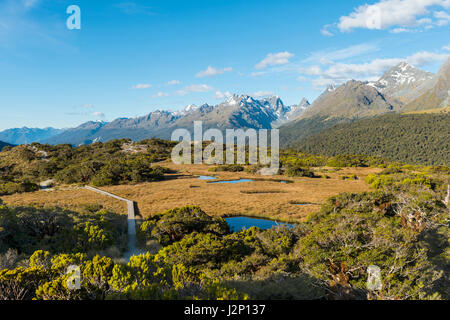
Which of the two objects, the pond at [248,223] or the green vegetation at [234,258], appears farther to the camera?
the pond at [248,223]

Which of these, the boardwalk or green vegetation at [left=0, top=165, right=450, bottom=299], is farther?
the boardwalk

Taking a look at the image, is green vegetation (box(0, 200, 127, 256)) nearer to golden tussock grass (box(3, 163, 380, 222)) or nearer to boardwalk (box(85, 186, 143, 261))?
boardwalk (box(85, 186, 143, 261))

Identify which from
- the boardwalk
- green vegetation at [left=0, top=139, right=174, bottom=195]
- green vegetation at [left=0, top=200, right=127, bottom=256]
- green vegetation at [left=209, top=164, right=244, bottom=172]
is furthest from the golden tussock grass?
green vegetation at [left=209, top=164, right=244, bottom=172]

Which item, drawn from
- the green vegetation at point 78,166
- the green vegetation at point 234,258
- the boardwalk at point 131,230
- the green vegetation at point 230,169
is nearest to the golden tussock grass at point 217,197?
the boardwalk at point 131,230

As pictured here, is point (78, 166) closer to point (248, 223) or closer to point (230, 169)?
point (230, 169)

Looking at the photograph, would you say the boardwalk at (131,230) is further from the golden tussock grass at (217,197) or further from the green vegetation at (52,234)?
the golden tussock grass at (217,197)

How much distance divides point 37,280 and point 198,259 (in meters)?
10.5

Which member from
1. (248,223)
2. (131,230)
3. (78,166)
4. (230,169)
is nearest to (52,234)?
(131,230)

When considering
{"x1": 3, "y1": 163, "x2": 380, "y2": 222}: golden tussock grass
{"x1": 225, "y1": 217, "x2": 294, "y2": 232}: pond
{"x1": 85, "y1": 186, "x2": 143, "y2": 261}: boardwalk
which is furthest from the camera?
{"x1": 3, "y1": 163, "x2": 380, "y2": 222}: golden tussock grass

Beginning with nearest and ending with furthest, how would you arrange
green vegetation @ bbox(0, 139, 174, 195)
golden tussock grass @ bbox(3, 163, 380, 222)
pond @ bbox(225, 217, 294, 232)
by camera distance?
pond @ bbox(225, 217, 294, 232), golden tussock grass @ bbox(3, 163, 380, 222), green vegetation @ bbox(0, 139, 174, 195)

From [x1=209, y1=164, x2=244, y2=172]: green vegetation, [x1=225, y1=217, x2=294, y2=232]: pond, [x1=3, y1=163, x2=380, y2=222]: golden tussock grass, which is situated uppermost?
[x1=209, y1=164, x2=244, y2=172]: green vegetation

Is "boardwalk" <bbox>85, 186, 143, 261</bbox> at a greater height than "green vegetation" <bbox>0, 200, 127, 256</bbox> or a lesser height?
lesser
